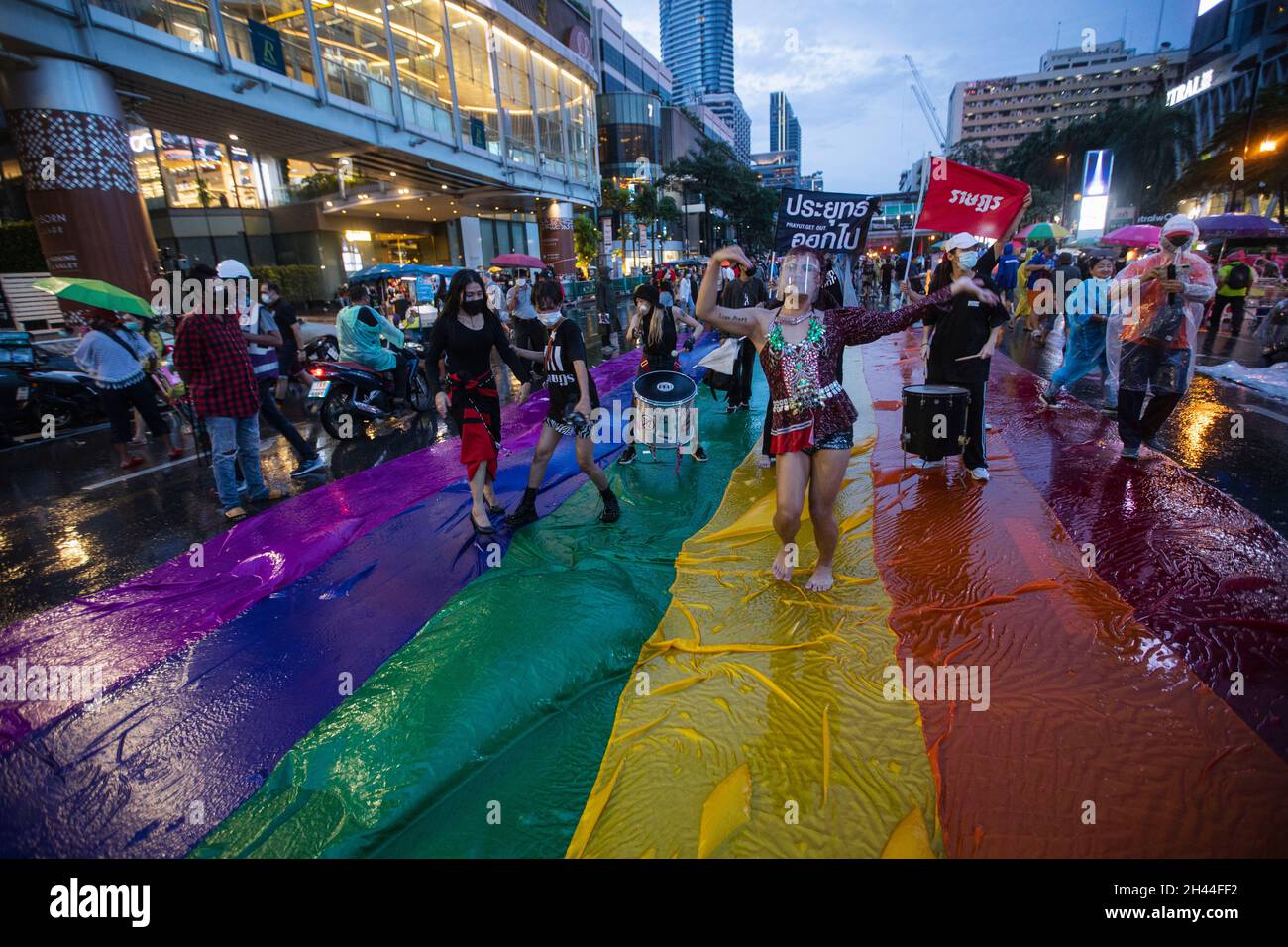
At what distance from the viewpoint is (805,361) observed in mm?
3318

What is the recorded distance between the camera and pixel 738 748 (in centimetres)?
252

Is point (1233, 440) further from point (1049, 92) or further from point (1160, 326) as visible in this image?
point (1049, 92)

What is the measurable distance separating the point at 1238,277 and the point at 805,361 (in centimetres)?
1508

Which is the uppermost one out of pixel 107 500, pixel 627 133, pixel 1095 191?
pixel 627 133

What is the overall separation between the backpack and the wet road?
5.68 metres

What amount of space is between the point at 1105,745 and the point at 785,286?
252cm

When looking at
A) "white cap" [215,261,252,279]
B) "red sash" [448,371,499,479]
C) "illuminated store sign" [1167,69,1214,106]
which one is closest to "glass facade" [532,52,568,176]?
"white cap" [215,261,252,279]

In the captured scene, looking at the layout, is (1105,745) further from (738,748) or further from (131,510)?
(131,510)

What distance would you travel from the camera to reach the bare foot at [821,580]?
368 cm

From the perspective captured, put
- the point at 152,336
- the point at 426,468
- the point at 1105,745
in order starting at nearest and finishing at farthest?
the point at 1105,745
the point at 426,468
the point at 152,336

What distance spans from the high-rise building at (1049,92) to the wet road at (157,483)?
463 ft

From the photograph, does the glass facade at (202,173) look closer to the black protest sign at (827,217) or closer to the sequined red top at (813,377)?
the black protest sign at (827,217)

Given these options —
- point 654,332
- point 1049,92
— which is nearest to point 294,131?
point 654,332
